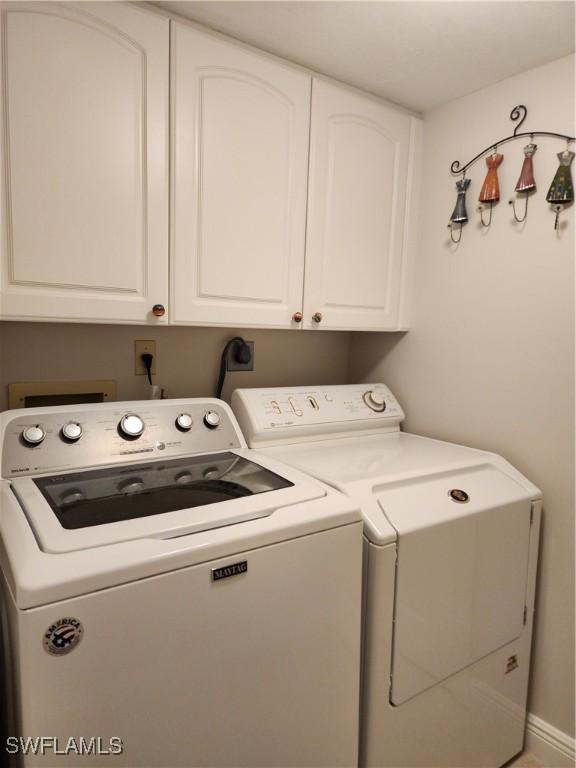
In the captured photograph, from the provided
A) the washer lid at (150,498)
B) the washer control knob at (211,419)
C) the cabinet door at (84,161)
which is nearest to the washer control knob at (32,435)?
the washer lid at (150,498)

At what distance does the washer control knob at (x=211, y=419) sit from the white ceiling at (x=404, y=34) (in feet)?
3.65

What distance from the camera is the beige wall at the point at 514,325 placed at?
57.9 inches

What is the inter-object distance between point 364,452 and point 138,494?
0.78 m

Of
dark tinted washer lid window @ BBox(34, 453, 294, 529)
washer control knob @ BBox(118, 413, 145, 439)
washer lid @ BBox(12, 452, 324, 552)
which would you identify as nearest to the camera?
washer lid @ BBox(12, 452, 324, 552)

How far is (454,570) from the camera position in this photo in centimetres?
127

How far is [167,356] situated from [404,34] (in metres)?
1.24

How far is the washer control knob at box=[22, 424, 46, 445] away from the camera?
1184 millimetres

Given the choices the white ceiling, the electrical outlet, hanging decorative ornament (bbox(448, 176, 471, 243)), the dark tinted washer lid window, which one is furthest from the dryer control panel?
the white ceiling

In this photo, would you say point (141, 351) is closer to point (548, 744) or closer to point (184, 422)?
point (184, 422)

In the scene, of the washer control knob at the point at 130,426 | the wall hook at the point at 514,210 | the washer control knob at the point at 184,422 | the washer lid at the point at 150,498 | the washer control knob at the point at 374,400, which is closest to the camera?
the washer lid at the point at 150,498

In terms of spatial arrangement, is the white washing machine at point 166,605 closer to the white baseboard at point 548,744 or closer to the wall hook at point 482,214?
the white baseboard at point 548,744

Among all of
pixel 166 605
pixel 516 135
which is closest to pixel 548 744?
pixel 166 605

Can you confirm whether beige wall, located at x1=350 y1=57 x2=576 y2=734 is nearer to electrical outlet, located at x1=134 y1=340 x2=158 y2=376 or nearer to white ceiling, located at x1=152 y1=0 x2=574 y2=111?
white ceiling, located at x1=152 y1=0 x2=574 y2=111

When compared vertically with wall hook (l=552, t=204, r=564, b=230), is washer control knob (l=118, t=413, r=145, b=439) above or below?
below
